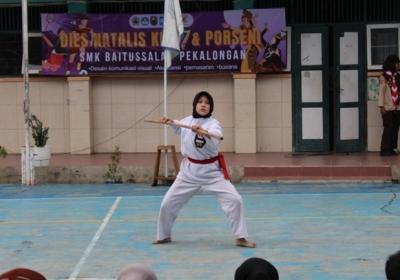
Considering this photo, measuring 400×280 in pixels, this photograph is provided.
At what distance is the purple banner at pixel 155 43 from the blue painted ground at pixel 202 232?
13.7 feet

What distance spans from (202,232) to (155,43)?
8.52m

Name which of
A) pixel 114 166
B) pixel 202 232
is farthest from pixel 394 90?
pixel 202 232

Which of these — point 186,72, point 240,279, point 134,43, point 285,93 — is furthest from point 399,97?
point 240,279

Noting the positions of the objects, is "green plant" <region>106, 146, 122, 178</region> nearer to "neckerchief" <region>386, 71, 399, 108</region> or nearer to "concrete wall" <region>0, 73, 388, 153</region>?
"concrete wall" <region>0, 73, 388, 153</region>

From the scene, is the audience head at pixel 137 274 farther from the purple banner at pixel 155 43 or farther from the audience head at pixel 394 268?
the purple banner at pixel 155 43

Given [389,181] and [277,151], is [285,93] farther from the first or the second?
[389,181]

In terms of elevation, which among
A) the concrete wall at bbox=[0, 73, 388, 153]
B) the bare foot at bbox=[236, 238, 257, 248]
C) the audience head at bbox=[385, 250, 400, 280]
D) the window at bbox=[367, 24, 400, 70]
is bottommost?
the bare foot at bbox=[236, 238, 257, 248]

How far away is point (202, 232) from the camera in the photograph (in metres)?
10.4

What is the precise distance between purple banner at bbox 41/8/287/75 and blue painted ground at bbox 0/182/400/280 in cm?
417

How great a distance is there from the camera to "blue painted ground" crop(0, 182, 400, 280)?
27.7 ft

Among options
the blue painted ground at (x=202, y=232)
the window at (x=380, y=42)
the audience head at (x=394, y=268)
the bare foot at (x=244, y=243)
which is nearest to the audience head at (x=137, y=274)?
the audience head at (x=394, y=268)

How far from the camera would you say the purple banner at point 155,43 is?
17891 mm

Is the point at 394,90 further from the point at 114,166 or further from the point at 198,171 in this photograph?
the point at 198,171

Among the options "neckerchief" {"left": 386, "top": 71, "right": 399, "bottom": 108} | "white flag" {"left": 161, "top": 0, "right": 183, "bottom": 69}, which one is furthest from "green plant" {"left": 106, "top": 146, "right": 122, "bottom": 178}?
"neckerchief" {"left": 386, "top": 71, "right": 399, "bottom": 108}
